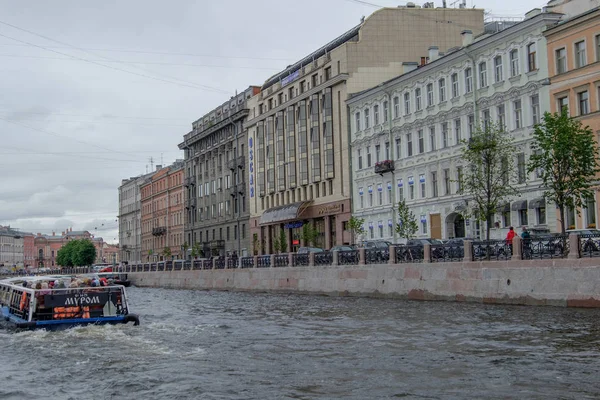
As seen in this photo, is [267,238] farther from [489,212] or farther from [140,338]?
[140,338]

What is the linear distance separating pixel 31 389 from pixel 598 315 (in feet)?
52.0

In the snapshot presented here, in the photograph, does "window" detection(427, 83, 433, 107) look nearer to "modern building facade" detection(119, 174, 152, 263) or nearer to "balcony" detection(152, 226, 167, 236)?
"balcony" detection(152, 226, 167, 236)

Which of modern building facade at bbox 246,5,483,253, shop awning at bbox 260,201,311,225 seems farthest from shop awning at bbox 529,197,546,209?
shop awning at bbox 260,201,311,225

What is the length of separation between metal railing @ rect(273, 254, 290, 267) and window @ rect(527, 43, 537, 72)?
16884 millimetres

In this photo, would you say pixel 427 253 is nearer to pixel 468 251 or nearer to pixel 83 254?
pixel 468 251

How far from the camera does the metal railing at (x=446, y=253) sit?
109ft

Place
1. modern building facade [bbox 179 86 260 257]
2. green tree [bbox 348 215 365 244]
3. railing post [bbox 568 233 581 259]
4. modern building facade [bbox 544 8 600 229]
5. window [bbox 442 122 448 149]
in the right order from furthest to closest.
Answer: modern building facade [bbox 179 86 260 257]
green tree [bbox 348 215 365 244]
window [bbox 442 122 448 149]
modern building facade [bbox 544 8 600 229]
railing post [bbox 568 233 581 259]

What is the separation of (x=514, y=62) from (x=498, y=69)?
1385 millimetres

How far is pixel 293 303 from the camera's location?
37062 mm

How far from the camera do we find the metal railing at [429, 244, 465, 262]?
3325 centimetres

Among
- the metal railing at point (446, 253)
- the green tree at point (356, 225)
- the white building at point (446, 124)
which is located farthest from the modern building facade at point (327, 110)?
the metal railing at point (446, 253)

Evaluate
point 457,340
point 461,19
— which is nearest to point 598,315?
point 457,340

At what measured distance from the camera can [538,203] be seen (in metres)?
43.2

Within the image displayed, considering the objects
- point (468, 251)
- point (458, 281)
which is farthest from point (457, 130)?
point (458, 281)
